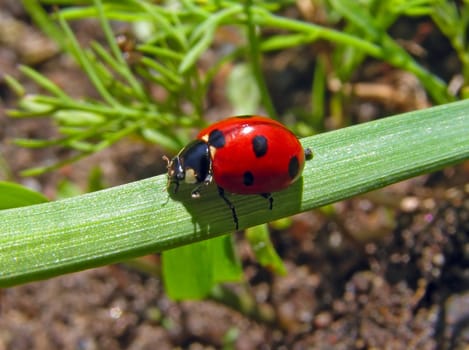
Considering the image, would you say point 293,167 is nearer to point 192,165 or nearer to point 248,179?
point 248,179

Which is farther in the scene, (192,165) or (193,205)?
(192,165)

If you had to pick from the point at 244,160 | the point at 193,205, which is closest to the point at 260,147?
the point at 244,160

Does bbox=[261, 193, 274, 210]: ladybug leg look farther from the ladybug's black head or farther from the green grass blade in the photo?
the ladybug's black head

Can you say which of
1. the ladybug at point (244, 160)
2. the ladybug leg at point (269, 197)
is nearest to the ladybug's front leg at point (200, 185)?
the ladybug at point (244, 160)

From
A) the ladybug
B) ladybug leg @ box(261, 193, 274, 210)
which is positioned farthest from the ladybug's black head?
ladybug leg @ box(261, 193, 274, 210)
